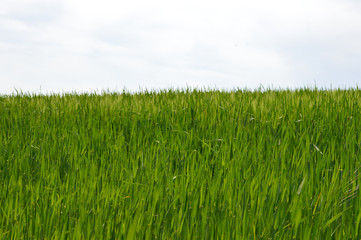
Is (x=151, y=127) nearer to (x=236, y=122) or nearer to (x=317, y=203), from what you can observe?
(x=236, y=122)

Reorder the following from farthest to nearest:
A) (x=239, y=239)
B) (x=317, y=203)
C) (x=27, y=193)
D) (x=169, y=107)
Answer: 1. (x=169, y=107)
2. (x=27, y=193)
3. (x=317, y=203)
4. (x=239, y=239)

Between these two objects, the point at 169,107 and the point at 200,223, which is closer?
the point at 200,223

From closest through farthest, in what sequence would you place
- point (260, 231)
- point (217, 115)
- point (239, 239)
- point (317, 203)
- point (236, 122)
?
point (239, 239) < point (260, 231) < point (317, 203) < point (236, 122) < point (217, 115)

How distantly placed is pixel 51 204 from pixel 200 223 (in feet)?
2.85

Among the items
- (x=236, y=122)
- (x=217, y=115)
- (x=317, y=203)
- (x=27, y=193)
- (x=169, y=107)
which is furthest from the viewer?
(x=169, y=107)

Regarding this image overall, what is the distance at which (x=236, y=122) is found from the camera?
366 centimetres

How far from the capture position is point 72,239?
5.73 ft

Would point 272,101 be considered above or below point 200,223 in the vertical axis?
above

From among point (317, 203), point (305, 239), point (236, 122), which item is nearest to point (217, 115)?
point (236, 122)

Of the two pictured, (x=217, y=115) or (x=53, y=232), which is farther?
(x=217, y=115)

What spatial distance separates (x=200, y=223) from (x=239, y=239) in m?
0.24

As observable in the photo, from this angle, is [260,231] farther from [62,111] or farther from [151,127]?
[62,111]

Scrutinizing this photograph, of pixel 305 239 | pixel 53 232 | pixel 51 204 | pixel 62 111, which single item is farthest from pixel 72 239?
pixel 62 111

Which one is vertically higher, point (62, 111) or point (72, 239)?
point (62, 111)
